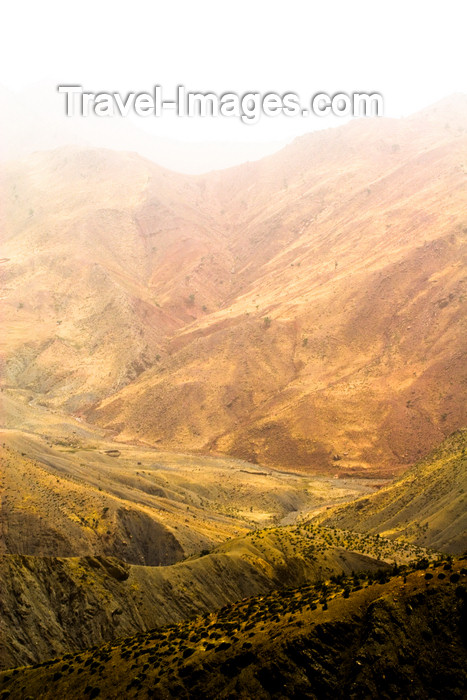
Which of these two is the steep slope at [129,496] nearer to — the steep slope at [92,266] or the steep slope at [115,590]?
the steep slope at [115,590]

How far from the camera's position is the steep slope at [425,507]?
1446 inches

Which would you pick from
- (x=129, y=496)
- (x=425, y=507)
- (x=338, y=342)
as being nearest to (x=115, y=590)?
(x=129, y=496)

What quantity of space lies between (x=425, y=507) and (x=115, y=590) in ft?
88.4

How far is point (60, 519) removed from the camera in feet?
95.1

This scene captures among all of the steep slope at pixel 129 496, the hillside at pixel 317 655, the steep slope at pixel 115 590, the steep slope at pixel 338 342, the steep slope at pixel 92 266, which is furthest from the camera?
the steep slope at pixel 92 266

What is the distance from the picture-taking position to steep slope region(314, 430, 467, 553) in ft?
120

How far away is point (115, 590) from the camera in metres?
23.0

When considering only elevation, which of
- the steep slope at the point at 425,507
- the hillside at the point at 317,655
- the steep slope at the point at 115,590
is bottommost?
the steep slope at the point at 425,507

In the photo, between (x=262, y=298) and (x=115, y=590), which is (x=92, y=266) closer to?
(x=262, y=298)

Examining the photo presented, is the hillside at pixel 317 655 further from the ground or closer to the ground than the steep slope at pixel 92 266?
closer to the ground

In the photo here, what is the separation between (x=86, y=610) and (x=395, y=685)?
44.3ft

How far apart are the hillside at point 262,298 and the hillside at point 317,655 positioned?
50.6 meters

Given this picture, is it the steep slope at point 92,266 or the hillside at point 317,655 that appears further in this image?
the steep slope at point 92,266

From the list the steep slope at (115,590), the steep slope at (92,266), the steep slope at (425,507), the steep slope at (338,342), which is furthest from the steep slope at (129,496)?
the steep slope at (92,266)
